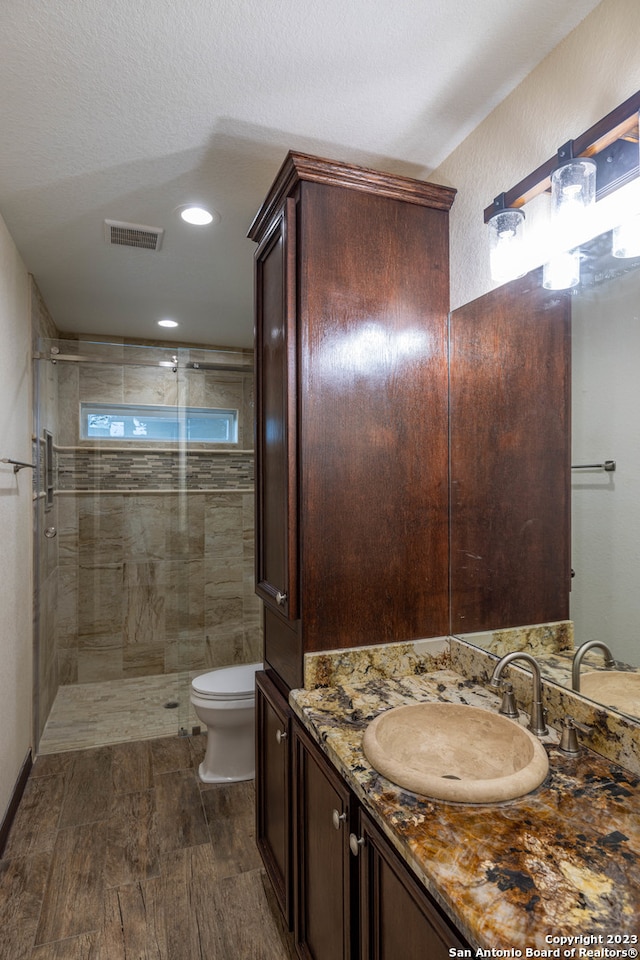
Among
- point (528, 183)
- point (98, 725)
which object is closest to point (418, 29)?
point (528, 183)

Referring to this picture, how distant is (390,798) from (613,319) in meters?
1.16

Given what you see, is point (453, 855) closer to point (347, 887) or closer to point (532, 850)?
point (532, 850)

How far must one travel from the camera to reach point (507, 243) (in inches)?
60.1

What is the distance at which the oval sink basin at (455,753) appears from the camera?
3.34 ft

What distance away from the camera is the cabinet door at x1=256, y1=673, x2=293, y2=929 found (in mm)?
1657

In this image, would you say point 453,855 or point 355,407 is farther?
point 355,407

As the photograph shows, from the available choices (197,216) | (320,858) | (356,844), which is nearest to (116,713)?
(320,858)

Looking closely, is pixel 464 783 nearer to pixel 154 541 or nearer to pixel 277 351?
pixel 277 351

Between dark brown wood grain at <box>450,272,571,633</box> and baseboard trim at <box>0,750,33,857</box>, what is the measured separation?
6.47 ft

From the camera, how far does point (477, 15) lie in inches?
50.9

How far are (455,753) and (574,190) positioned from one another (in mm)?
1391

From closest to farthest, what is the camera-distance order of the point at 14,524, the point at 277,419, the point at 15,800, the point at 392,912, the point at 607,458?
the point at 392,912, the point at 607,458, the point at 277,419, the point at 15,800, the point at 14,524

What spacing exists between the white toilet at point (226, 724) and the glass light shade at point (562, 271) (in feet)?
6.76

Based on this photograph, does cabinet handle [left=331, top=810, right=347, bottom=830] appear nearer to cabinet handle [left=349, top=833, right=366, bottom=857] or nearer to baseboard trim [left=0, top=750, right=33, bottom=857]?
cabinet handle [left=349, top=833, right=366, bottom=857]
